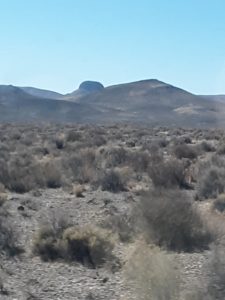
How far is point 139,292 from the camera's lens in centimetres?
1367

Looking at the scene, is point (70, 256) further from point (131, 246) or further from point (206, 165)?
point (206, 165)

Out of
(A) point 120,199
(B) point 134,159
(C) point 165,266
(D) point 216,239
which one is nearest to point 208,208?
(A) point 120,199

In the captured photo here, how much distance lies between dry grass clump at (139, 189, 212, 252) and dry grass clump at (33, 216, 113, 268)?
1.22 m

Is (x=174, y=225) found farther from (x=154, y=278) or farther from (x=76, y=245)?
(x=154, y=278)

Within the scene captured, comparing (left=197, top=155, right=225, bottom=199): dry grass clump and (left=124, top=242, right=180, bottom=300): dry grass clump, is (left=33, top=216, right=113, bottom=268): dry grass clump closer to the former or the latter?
(left=124, top=242, right=180, bottom=300): dry grass clump

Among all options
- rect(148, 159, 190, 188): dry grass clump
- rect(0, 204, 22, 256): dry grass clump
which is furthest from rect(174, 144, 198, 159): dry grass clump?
rect(0, 204, 22, 256): dry grass clump

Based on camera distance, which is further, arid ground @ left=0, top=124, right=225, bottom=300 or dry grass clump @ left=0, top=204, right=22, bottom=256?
dry grass clump @ left=0, top=204, right=22, bottom=256

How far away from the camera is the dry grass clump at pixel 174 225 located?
19750 mm

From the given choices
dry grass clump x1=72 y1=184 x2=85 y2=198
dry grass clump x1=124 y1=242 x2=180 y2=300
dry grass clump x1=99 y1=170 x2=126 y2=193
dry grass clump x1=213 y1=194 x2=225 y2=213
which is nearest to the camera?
dry grass clump x1=124 y1=242 x2=180 y2=300

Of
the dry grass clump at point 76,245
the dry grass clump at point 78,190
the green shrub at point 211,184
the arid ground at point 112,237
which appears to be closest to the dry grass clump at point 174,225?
the arid ground at point 112,237

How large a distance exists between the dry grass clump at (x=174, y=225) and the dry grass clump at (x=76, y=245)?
1.22 meters

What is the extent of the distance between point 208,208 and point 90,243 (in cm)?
833

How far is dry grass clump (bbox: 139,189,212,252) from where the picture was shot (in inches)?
778

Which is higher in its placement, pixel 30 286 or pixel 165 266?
pixel 165 266
